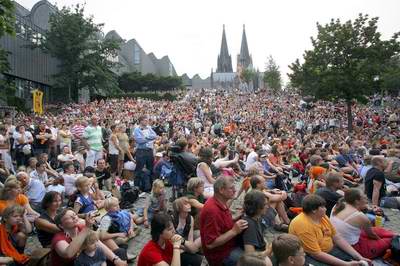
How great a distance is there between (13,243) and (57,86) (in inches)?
1339

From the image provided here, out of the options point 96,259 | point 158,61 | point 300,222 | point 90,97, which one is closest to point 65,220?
point 96,259

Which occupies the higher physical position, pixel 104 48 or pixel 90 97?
pixel 104 48

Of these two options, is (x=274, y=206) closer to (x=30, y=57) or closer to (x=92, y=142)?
(x=92, y=142)

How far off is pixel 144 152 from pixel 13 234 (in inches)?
194

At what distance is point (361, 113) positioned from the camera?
34.3m

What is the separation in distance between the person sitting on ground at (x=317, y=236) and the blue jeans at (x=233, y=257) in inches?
35.1

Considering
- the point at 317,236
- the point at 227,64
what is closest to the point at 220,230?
the point at 317,236

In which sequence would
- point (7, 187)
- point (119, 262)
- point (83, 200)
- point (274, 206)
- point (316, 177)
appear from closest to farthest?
1. point (119, 262)
2. point (7, 187)
3. point (83, 200)
4. point (274, 206)
5. point (316, 177)

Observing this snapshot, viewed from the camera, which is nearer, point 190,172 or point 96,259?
point 96,259

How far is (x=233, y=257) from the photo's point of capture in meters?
4.29

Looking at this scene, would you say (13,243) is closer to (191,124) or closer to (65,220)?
(65,220)

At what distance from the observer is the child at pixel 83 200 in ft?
20.9

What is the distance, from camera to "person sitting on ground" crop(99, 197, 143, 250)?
5637 mm

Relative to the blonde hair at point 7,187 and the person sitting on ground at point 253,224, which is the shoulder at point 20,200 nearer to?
the blonde hair at point 7,187
